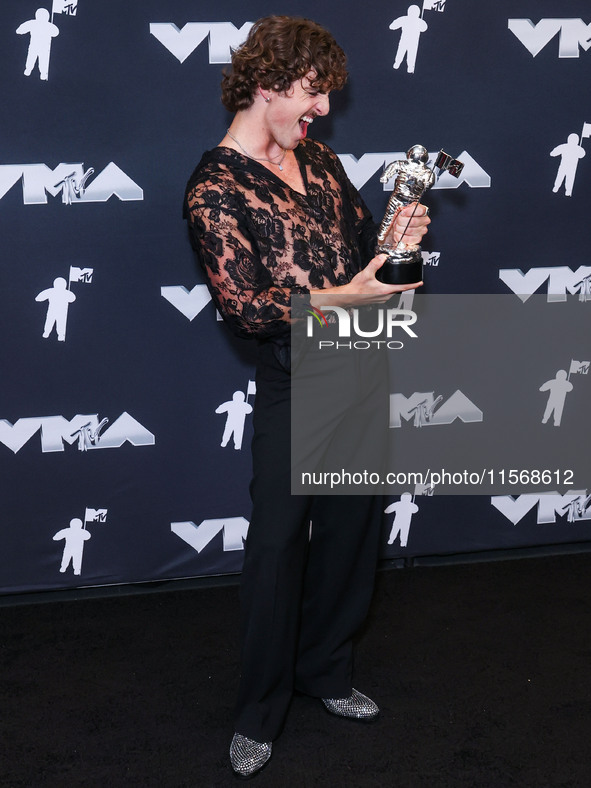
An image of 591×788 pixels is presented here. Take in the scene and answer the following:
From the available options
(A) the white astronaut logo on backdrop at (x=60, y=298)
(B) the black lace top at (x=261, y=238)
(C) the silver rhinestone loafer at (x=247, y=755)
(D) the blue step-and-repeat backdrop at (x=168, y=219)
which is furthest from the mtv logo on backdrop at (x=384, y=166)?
(C) the silver rhinestone loafer at (x=247, y=755)

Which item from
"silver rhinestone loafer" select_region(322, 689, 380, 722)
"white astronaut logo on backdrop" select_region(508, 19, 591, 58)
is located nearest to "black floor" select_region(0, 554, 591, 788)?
"silver rhinestone loafer" select_region(322, 689, 380, 722)

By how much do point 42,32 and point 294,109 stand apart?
78cm

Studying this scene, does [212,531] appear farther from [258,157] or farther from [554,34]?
[554,34]

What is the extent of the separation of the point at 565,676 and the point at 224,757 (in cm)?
86

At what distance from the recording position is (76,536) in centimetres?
255

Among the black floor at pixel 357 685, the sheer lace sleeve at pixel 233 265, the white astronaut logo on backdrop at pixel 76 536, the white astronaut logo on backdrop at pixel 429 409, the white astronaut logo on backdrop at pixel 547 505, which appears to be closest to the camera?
the sheer lace sleeve at pixel 233 265

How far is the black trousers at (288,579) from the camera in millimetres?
1862

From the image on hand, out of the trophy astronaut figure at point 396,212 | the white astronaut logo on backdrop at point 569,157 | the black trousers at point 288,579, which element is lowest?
the black trousers at point 288,579

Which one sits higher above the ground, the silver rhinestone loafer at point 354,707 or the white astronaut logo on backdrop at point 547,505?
the white astronaut logo on backdrop at point 547,505

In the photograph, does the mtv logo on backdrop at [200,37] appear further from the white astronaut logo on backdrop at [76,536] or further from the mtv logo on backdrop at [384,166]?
the white astronaut logo on backdrop at [76,536]

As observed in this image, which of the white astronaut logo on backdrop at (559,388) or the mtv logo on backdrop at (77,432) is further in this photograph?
the white astronaut logo on backdrop at (559,388)

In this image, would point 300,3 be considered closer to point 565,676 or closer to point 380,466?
point 380,466

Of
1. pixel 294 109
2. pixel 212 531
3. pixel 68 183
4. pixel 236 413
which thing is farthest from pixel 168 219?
pixel 212 531

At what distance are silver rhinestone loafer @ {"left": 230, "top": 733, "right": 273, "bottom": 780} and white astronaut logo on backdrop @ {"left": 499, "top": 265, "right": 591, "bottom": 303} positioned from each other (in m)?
1.42
